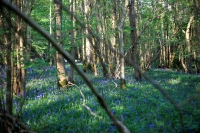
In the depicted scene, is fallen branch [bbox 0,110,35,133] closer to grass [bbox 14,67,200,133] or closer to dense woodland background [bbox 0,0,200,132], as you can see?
dense woodland background [bbox 0,0,200,132]

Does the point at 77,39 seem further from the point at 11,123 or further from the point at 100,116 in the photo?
the point at 11,123

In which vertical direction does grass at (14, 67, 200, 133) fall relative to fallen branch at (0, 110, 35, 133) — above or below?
below

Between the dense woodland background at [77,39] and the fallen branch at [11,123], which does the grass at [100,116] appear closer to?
the dense woodland background at [77,39]

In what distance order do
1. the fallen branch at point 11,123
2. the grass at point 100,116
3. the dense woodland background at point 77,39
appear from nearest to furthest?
the fallen branch at point 11,123 < the dense woodland background at point 77,39 < the grass at point 100,116

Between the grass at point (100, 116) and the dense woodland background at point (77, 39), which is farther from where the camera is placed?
the grass at point (100, 116)

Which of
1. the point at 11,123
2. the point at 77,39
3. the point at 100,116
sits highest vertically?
the point at 77,39

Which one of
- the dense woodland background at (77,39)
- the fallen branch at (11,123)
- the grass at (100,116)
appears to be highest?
the dense woodland background at (77,39)

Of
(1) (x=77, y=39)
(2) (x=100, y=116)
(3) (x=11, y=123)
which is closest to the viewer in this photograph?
(3) (x=11, y=123)

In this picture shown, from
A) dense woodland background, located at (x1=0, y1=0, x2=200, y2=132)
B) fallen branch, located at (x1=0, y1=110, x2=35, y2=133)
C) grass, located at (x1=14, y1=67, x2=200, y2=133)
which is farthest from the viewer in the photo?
grass, located at (x1=14, y1=67, x2=200, y2=133)

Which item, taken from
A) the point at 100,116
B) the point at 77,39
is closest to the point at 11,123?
the point at 100,116

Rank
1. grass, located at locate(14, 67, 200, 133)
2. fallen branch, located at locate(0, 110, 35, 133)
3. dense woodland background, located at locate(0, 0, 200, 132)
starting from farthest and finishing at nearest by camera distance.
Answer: grass, located at locate(14, 67, 200, 133), dense woodland background, located at locate(0, 0, 200, 132), fallen branch, located at locate(0, 110, 35, 133)

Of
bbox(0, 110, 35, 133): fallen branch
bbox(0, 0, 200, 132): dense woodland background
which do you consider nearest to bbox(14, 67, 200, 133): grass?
bbox(0, 0, 200, 132): dense woodland background

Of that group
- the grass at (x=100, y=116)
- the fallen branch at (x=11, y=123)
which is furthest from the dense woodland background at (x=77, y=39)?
the grass at (x=100, y=116)

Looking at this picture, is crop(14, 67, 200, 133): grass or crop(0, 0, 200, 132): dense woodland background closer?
crop(0, 0, 200, 132): dense woodland background
